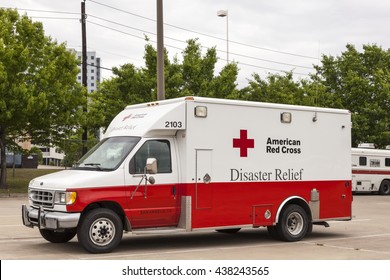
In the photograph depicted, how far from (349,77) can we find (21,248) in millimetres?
36889

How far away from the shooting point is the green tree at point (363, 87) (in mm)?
43875

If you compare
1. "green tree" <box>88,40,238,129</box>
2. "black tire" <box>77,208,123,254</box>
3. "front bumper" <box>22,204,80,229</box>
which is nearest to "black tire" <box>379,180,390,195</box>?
"green tree" <box>88,40,238,129</box>

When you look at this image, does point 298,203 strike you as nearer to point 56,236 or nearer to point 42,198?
point 56,236

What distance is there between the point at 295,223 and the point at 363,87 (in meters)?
33.1

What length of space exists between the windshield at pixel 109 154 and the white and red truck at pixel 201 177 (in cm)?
3

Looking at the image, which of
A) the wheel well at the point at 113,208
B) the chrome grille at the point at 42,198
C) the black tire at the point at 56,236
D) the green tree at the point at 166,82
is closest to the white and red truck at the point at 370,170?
the green tree at the point at 166,82

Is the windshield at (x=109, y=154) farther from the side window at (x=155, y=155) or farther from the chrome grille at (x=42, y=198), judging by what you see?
the chrome grille at (x=42, y=198)

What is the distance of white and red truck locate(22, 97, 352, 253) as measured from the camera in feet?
38.0

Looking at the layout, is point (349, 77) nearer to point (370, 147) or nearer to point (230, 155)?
point (370, 147)

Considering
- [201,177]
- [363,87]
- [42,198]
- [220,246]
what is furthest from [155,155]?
[363,87]

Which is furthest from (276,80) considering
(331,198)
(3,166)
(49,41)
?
(331,198)

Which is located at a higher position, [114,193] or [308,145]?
[308,145]

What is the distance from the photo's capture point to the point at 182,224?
40.8ft

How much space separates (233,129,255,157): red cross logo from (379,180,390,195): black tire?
25.6 m
